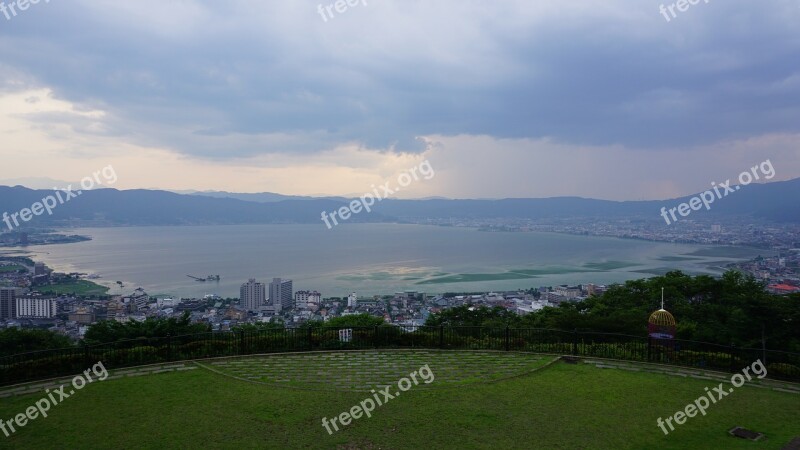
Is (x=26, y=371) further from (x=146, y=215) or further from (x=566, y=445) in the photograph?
(x=146, y=215)

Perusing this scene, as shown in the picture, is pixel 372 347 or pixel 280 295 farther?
pixel 280 295

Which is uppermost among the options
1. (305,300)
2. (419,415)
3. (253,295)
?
(419,415)

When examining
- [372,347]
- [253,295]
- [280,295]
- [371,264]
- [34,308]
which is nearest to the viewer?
[372,347]

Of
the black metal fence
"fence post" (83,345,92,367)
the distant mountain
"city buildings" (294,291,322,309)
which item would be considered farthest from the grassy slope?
the distant mountain

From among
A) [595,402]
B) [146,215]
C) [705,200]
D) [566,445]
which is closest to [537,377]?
[595,402]

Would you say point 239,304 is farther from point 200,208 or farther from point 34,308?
point 200,208

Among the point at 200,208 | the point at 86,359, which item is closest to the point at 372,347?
the point at 86,359

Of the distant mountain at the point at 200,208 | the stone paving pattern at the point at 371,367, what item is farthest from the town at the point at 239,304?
the distant mountain at the point at 200,208

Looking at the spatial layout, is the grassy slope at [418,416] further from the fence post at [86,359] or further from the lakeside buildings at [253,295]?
the lakeside buildings at [253,295]
